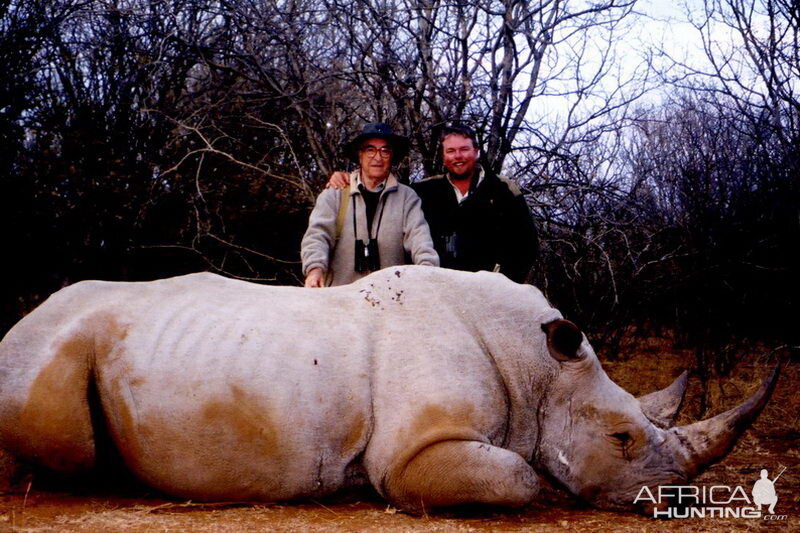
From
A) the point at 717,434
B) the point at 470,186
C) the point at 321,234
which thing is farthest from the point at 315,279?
the point at 717,434

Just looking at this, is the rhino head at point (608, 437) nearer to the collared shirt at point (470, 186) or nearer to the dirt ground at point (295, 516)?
the dirt ground at point (295, 516)

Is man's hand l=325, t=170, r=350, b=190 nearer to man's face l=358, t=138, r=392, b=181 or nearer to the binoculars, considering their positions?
man's face l=358, t=138, r=392, b=181

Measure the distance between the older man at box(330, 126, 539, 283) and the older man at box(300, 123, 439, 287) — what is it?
1.85 feet

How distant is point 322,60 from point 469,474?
6.20m

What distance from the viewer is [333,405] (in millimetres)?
4363

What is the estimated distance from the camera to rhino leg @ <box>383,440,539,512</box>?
419 cm

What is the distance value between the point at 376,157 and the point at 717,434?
10.8ft

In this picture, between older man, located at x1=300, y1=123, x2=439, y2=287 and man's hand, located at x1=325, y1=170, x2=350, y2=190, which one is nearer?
older man, located at x1=300, y1=123, x2=439, y2=287

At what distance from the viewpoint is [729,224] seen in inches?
383

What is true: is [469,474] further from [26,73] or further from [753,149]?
[753,149]

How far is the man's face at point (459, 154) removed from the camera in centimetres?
694

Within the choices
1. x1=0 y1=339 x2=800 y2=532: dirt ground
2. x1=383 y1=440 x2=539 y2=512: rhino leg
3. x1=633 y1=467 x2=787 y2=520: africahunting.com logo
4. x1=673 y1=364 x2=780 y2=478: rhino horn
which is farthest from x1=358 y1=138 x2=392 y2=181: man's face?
x1=633 y1=467 x2=787 y2=520: africahunting.com logo

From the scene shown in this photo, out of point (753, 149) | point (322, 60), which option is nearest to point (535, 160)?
point (322, 60)

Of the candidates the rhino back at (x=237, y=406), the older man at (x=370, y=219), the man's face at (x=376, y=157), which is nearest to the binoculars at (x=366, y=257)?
the older man at (x=370, y=219)
